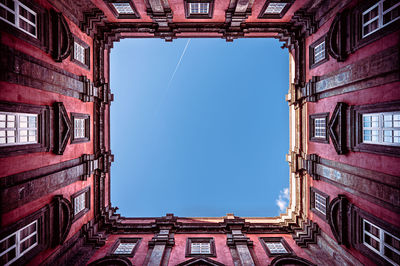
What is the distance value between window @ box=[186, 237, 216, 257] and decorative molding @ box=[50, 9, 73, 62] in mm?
15875

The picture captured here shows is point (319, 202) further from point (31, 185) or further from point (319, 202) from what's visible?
point (31, 185)

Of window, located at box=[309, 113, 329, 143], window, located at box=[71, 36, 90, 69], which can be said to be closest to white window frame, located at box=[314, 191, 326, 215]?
window, located at box=[309, 113, 329, 143]

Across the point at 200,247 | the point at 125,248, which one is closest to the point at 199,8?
the point at 200,247

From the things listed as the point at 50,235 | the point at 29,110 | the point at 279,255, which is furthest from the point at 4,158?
the point at 279,255

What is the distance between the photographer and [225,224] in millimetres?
18000

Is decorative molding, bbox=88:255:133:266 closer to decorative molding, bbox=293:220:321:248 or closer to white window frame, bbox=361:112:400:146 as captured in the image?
decorative molding, bbox=293:220:321:248

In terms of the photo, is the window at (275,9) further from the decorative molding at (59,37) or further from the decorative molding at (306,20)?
the decorative molding at (59,37)

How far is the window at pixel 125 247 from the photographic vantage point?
1541 cm

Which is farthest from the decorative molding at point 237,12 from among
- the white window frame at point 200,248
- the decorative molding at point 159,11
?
the white window frame at point 200,248

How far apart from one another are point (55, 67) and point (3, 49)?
3702mm

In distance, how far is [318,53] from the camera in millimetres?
16094

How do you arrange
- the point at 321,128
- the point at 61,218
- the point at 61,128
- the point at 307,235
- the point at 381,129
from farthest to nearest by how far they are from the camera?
the point at 307,235
the point at 321,128
the point at 61,128
the point at 61,218
the point at 381,129

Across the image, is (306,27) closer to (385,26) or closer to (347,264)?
(385,26)

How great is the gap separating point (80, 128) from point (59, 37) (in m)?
6.45
